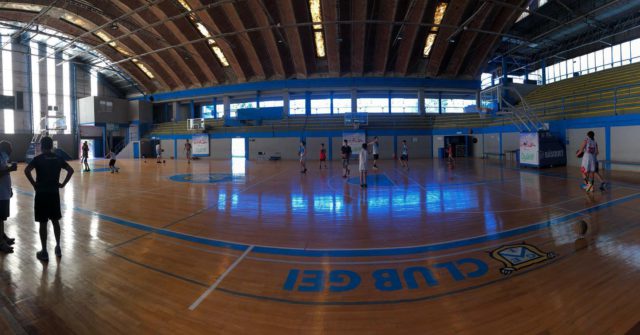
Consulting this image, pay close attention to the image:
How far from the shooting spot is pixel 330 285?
3213 millimetres

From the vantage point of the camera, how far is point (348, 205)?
24.1 ft

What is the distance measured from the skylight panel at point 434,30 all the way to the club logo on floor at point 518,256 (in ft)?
77.8

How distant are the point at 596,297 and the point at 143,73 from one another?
40.2m

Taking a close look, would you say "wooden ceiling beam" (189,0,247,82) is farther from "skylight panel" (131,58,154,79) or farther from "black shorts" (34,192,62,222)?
"black shorts" (34,192,62,222)

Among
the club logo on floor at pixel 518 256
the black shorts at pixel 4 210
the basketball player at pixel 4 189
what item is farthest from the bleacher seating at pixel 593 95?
the black shorts at pixel 4 210

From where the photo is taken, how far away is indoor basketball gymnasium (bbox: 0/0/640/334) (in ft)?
8.98

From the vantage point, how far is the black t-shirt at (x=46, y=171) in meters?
4.04

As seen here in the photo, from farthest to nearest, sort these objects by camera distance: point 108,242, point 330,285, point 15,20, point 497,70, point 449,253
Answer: point 497,70 < point 15,20 < point 108,242 < point 449,253 < point 330,285

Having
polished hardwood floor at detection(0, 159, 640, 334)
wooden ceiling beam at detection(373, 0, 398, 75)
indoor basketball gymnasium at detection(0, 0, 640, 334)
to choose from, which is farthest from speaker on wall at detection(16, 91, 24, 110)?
wooden ceiling beam at detection(373, 0, 398, 75)

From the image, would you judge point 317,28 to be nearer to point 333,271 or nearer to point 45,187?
point 45,187

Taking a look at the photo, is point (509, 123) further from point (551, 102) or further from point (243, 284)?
point (243, 284)

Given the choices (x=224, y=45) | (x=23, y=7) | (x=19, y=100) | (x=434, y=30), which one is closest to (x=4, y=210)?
(x=224, y=45)

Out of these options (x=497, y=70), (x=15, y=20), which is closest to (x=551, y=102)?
(x=497, y=70)

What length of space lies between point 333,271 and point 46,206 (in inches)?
162
